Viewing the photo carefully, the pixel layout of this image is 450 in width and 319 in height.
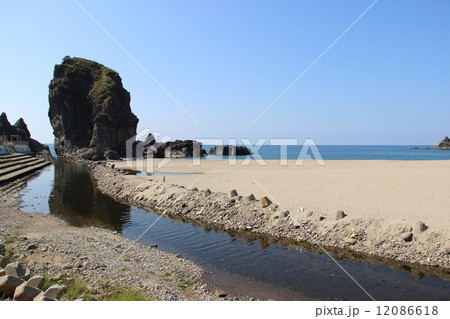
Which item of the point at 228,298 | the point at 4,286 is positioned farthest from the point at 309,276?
the point at 4,286

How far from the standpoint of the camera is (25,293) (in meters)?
5.71

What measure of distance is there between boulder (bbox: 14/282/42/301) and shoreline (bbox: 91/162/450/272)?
29.7 feet

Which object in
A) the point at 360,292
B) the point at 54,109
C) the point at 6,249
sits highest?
the point at 54,109

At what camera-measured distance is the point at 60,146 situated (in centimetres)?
8900

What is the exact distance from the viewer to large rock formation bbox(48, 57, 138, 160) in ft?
270

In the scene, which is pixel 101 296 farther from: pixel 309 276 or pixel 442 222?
pixel 442 222

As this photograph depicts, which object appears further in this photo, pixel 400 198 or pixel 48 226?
pixel 400 198

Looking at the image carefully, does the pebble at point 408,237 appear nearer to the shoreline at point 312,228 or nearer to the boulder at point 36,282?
the shoreline at point 312,228

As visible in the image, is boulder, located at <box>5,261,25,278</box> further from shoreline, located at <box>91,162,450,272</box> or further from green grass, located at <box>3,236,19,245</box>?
shoreline, located at <box>91,162,450,272</box>

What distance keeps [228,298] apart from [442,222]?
30.9ft

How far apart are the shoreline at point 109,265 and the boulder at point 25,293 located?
1.30 m

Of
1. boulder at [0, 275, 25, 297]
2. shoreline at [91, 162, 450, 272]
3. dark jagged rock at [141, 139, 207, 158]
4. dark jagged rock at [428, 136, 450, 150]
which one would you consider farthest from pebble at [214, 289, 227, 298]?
dark jagged rock at [428, 136, 450, 150]

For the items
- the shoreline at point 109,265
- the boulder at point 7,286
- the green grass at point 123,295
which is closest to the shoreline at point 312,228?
the shoreline at point 109,265

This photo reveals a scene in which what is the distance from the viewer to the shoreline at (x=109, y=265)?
7.73m
